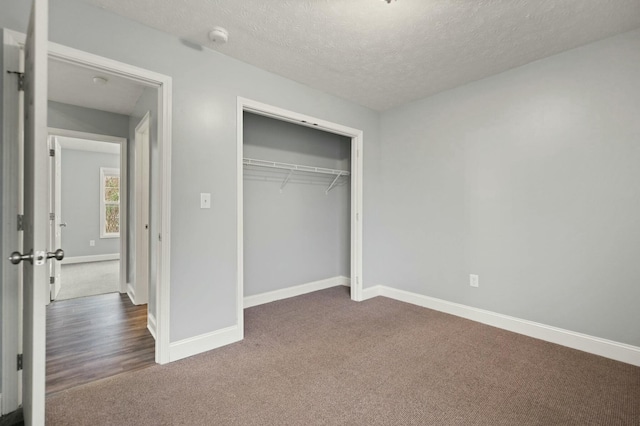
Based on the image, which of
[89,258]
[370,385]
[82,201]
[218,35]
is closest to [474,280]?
[370,385]

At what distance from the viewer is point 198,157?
2459 mm

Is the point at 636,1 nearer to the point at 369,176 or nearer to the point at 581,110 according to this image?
the point at 581,110

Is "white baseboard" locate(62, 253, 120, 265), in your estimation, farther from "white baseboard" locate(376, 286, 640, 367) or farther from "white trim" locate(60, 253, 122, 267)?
"white baseboard" locate(376, 286, 640, 367)

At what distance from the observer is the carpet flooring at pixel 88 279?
14.0 feet

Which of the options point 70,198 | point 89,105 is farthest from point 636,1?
point 70,198

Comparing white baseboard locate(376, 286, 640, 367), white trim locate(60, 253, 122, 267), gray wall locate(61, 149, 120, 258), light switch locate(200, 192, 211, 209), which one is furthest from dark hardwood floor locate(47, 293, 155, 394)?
gray wall locate(61, 149, 120, 258)

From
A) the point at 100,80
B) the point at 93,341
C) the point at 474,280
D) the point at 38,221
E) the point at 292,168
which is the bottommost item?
the point at 93,341

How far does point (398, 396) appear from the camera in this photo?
1891mm

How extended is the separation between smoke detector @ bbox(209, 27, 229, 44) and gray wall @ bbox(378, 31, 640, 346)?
234cm

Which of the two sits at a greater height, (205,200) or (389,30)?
(389,30)

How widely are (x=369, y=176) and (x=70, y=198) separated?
665 centimetres

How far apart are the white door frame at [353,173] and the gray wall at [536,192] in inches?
21.9

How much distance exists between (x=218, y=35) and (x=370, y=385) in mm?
2712

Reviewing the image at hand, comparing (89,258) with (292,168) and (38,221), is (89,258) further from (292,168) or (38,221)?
(38,221)
